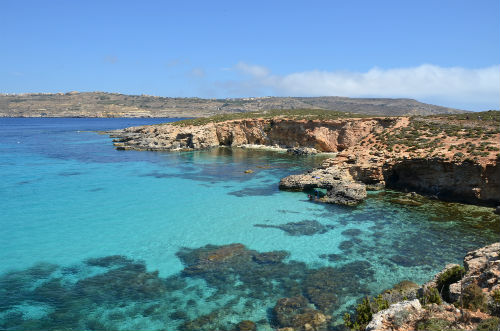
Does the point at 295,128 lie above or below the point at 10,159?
above

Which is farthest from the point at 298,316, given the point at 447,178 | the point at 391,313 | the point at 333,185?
the point at 447,178

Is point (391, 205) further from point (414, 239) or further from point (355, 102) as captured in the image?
point (355, 102)

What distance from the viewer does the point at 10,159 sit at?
45.6 meters

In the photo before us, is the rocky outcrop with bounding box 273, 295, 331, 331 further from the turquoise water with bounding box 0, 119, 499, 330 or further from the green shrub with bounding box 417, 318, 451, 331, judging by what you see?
the green shrub with bounding box 417, 318, 451, 331

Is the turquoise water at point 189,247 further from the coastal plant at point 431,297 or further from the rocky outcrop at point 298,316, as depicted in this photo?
the coastal plant at point 431,297

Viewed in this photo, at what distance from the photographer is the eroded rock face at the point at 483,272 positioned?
922 cm

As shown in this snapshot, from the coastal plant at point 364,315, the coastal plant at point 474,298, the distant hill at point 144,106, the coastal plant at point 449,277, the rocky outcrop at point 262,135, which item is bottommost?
the coastal plant at point 364,315

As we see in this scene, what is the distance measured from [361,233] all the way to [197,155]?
35368 mm

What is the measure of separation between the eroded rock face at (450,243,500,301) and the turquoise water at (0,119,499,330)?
3.38 meters

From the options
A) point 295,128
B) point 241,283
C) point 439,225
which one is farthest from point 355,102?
point 241,283

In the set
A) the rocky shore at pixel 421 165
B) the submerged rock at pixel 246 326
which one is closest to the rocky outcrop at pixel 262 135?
the rocky shore at pixel 421 165

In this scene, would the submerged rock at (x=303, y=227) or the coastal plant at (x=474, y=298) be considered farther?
the submerged rock at (x=303, y=227)

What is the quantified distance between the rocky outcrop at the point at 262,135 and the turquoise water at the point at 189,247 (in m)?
23.7

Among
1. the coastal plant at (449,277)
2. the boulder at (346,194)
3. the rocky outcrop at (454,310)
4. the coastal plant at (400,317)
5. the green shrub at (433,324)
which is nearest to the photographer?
the green shrub at (433,324)
